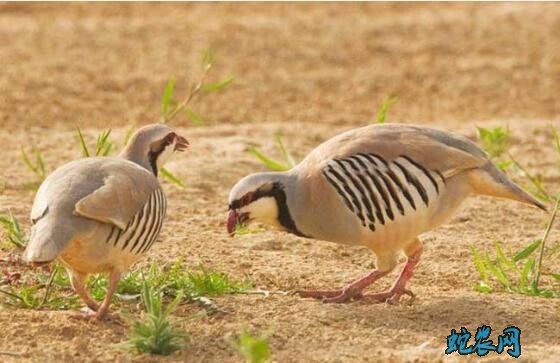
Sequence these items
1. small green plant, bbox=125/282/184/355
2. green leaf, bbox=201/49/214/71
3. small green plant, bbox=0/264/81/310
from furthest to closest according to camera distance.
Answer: green leaf, bbox=201/49/214/71
small green plant, bbox=0/264/81/310
small green plant, bbox=125/282/184/355

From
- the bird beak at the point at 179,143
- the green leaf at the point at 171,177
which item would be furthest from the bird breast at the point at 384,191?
the green leaf at the point at 171,177

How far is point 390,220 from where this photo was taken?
566cm

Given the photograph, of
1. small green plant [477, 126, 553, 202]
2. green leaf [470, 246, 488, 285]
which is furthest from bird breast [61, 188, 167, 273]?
small green plant [477, 126, 553, 202]

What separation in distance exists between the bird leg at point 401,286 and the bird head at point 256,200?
1.73 feet

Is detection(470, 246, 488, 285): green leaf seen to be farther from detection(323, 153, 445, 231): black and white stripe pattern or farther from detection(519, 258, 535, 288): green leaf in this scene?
detection(323, 153, 445, 231): black and white stripe pattern

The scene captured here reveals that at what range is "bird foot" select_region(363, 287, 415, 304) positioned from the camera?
226 inches

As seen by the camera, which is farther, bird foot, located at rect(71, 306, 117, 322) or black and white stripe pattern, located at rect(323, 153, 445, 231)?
black and white stripe pattern, located at rect(323, 153, 445, 231)

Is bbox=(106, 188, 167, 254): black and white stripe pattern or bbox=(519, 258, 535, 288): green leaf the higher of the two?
bbox=(106, 188, 167, 254): black and white stripe pattern

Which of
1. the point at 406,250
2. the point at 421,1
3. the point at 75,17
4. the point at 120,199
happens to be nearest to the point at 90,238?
the point at 120,199

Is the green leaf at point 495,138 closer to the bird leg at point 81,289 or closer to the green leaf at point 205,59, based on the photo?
the green leaf at point 205,59

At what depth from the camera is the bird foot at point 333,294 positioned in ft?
18.6

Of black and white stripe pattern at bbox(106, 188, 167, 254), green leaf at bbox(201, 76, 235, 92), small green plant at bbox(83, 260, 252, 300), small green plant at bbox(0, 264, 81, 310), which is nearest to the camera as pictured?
black and white stripe pattern at bbox(106, 188, 167, 254)

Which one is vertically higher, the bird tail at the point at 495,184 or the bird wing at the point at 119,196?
the bird wing at the point at 119,196

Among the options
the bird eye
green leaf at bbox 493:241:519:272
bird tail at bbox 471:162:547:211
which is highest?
bird tail at bbox 471:162:547:211
